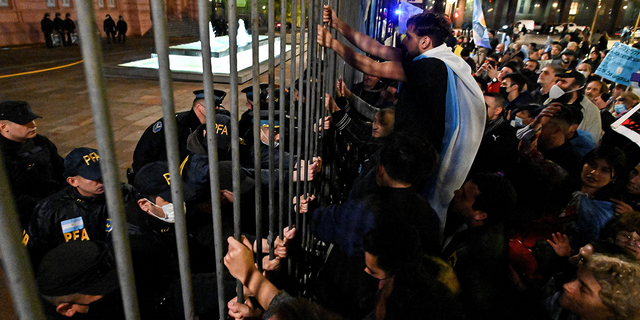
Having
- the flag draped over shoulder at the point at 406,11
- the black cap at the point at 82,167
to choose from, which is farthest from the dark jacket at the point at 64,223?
the flag draped over shoulder at the point at 406,11

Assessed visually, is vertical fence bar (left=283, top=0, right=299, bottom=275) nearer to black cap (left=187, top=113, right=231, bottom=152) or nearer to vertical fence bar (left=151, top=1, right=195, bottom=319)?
vertical fence bar (left=151, top=1, right=195, bottom=319)

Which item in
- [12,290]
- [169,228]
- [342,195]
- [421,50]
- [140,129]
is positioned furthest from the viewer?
[140,129]

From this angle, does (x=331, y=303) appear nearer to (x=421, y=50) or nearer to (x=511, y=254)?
(x=511, y=254)

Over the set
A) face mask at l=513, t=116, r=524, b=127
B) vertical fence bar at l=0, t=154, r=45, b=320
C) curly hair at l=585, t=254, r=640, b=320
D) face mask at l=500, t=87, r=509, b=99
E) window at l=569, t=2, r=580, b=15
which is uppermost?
window at l=569, t=2, r=580, b=15

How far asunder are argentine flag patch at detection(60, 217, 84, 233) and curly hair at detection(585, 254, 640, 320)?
285cm

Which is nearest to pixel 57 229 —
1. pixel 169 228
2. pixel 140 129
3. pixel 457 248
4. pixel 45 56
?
pixel 169 228

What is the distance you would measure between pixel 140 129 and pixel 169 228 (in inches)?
202

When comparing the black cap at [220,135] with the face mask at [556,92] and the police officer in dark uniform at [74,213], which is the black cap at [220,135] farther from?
the face mask at [556,92]

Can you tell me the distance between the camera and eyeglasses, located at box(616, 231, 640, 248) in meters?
2.11

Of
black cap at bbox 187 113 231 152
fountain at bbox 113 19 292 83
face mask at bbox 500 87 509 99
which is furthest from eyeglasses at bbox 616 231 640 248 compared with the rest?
fountain at bbox 113 19 292 83

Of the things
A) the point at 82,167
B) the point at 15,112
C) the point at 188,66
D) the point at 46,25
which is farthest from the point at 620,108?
the point at 46,25

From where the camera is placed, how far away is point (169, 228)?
2.35 meters

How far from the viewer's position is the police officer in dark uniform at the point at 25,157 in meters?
3.10

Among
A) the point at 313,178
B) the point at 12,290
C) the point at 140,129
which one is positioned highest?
the point at 12,290
